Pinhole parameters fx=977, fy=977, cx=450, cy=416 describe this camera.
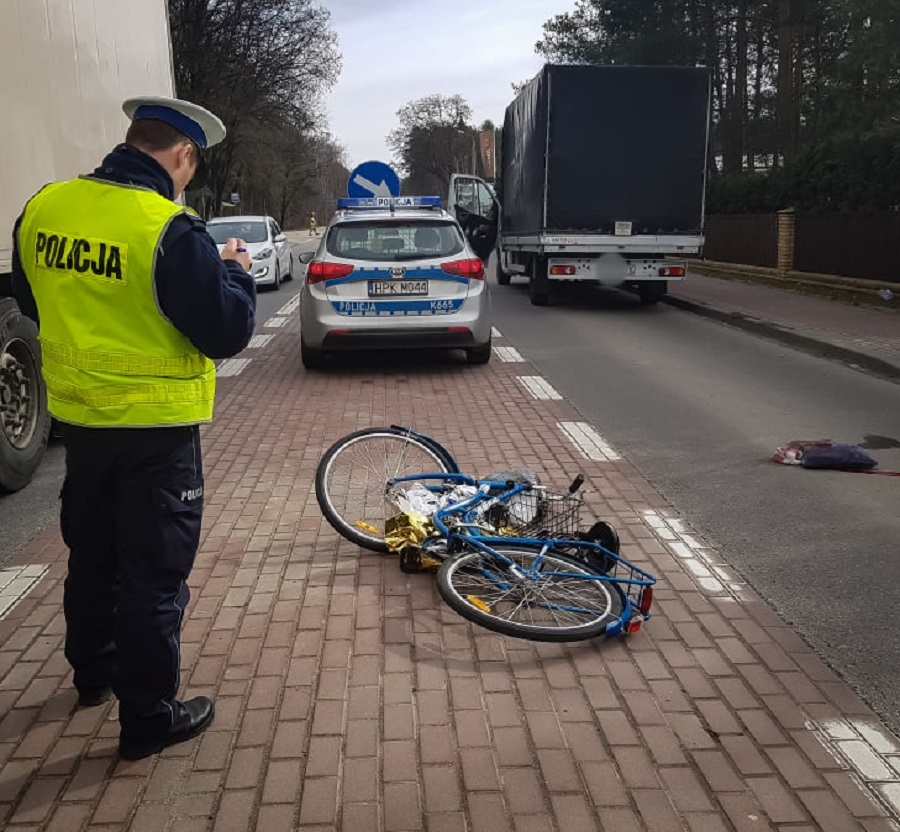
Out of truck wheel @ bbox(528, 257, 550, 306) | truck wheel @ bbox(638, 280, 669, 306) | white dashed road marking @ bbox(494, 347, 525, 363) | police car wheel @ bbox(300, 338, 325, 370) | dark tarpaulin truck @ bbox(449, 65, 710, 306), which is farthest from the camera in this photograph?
A: truck wheel @ bbox(638, 280, 669, 306)

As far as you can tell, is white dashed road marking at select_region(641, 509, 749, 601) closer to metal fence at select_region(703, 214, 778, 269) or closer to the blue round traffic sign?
the blue round traffic sign

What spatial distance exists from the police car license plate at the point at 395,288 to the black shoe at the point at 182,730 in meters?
7.08

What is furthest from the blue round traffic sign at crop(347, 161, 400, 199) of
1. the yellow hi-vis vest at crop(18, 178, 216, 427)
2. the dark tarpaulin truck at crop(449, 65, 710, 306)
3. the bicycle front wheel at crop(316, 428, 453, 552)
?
the yellow hi-vis vest at crop(18, 178, 216, 427)

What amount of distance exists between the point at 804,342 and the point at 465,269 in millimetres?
5203

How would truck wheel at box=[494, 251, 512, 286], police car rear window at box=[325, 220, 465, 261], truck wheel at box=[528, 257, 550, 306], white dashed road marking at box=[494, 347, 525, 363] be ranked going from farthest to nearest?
truck wheel at box=[494, 251, 512, 286] → truck wheel at box=[528, 257, 550, 306] → white dashed road marking at box=[494, 347, 525, 363] → police car rear window at box=[325, 220, 465, 261]

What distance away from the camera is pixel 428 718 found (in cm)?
326

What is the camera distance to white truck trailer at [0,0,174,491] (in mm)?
5992

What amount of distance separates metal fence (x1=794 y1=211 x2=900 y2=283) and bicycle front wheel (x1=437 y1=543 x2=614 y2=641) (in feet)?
53.2

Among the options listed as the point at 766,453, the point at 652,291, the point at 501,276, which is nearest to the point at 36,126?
the point at 766,453

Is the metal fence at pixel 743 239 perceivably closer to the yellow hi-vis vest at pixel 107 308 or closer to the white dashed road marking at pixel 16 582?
the white dashed road marking at pixel 16 582

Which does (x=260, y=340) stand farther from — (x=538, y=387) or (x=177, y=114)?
(x=177, y=114)

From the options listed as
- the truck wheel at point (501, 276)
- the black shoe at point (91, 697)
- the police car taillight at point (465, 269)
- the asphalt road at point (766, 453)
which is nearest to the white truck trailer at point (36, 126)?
the black shoe at point (91, 697)

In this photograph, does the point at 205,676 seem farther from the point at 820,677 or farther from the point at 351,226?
the point at 351,226

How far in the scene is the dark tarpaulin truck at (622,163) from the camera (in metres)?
15.9
